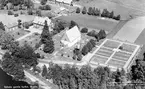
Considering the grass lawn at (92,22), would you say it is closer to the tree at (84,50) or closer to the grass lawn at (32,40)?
the grass lawn at (32,40)

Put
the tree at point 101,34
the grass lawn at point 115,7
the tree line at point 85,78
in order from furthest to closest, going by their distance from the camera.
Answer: the grass lawn at point 115,7 → the tree at point 101,34 → the tree line at point 85,78

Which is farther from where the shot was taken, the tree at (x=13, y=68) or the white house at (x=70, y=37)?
the white house at (x=70, y=37)

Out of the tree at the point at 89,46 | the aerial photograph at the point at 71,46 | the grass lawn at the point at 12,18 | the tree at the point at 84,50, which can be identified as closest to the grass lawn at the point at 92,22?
the aerial photograph at the point at 71,46

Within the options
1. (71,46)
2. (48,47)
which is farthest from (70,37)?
(48,47)

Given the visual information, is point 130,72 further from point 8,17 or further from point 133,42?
point 8,17

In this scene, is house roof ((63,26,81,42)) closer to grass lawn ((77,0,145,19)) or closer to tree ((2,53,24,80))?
tree ((2,53,24,80))

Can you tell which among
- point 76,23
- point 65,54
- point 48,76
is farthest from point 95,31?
point 48,76

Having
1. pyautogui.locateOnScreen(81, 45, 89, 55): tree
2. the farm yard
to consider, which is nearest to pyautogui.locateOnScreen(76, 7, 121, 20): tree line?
the farm yard
